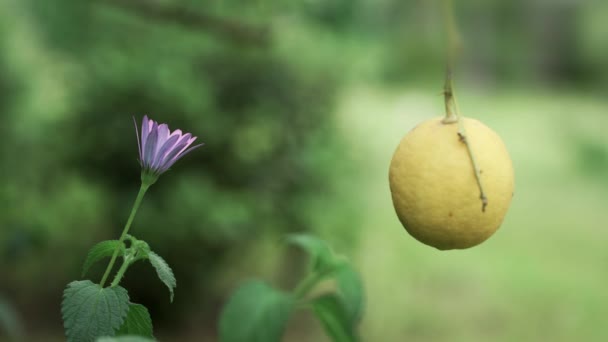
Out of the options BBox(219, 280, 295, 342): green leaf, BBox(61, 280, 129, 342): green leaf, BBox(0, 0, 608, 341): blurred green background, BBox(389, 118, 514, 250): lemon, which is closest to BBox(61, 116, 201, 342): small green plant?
BBox(61, 280, 129, 342): green leaf

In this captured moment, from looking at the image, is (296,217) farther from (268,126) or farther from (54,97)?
(54,97)

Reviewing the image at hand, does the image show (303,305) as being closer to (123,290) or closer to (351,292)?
(351,292)

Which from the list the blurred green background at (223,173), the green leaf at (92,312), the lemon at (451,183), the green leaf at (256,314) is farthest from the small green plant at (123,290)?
the blurred green background at (223,173)

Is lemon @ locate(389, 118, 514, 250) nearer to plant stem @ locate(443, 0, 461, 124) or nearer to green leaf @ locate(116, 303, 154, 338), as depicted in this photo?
plant stem @ locate(443, 0, 461, 124)

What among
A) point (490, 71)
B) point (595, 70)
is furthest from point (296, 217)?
point (490, 71)

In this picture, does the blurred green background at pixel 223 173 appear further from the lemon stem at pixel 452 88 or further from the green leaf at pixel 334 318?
the lemon stem at pixel 452 88

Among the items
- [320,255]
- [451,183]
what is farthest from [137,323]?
[320,255]
